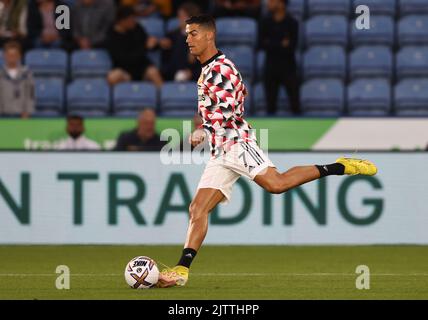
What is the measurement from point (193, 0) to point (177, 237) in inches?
223

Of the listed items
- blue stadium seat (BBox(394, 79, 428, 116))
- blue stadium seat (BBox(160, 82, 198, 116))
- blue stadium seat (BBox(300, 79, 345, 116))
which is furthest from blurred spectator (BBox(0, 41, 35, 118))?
blue stadium seat (BBox(394, 79, 428, 116))

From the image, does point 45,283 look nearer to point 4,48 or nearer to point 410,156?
point 410,156

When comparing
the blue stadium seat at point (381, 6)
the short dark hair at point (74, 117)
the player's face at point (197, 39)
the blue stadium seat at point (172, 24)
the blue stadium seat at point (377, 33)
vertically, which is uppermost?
the blue stadium seat at point (381, 6)

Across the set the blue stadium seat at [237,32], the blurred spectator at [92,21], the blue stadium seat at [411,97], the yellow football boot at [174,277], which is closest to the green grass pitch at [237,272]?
the yellow football boot at [174,277]

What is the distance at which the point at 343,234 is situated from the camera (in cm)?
1564

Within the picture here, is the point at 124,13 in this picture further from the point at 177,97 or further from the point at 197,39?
the point at 197,39

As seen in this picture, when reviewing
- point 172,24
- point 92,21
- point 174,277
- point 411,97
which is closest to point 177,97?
point 172,24

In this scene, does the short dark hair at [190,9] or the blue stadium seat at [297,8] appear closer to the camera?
the short dark hair at [190,9]

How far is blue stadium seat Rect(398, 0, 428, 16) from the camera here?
65.7 ft

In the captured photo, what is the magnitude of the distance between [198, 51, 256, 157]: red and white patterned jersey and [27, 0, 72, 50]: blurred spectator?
9211 millimetres

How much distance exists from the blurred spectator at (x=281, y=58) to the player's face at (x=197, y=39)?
7.44 m

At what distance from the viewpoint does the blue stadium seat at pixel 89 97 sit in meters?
18.9

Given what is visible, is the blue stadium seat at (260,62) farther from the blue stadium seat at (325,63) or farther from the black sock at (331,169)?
the black sock at (331,169)

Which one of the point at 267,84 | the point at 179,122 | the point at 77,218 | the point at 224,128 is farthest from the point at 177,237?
the point at 224,128
